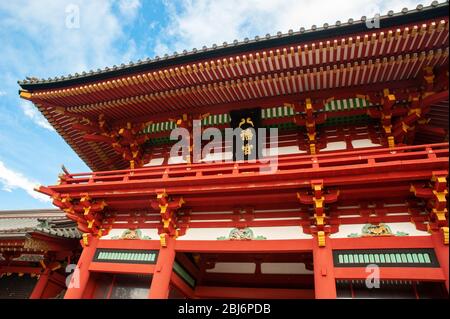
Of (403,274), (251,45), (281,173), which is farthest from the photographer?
(251,45)

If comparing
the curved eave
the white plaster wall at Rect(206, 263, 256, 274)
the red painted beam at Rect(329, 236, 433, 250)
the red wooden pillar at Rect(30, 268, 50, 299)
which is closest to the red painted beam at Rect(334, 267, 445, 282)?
the red painted beam at Rect(329, 236, 433, 250)

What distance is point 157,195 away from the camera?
8.37 meters

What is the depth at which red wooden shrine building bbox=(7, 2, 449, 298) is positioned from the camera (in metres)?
7.09

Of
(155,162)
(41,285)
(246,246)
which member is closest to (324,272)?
(246,246)

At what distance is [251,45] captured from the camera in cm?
827

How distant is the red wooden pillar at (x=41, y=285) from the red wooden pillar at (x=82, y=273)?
135 inches

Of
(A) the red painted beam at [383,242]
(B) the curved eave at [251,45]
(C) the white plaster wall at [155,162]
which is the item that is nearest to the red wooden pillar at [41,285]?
(C) the white plaster wall at [155,162]

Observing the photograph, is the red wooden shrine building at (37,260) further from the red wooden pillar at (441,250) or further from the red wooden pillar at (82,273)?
the red wooden pillar at (441,250)

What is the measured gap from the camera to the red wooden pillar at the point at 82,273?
8.55 m

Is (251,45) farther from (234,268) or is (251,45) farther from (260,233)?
(234,268)

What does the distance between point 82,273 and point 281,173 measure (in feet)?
20.1

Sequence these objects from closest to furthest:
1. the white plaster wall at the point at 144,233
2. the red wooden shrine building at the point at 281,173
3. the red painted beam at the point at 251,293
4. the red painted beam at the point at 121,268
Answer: the red wooden shrine building at the point at 281,173 < the red painted beam at the point at 121,268 < the white plaster wall at the point at 144,233 < the red painted beam at the point at 251,293

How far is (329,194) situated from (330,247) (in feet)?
3.97
